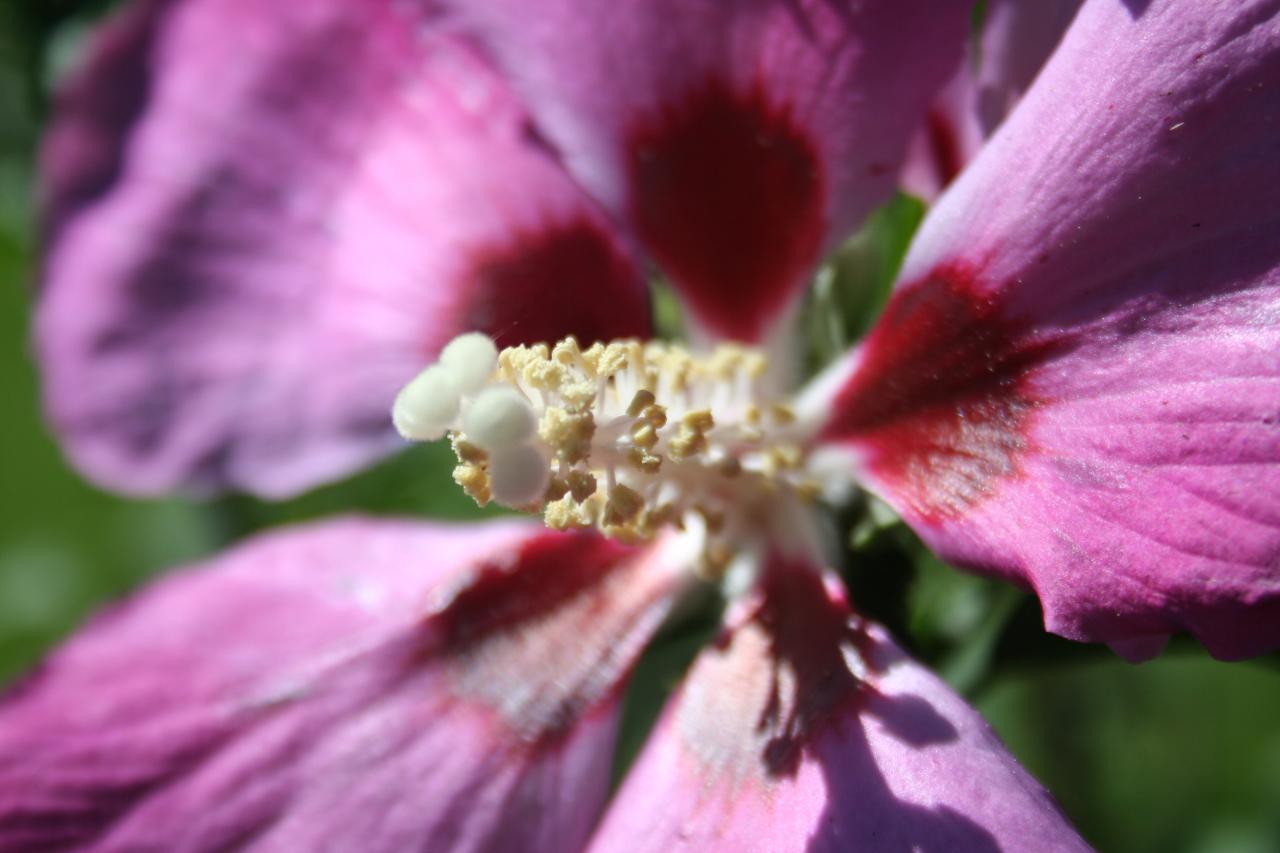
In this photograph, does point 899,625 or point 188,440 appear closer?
point 899,625

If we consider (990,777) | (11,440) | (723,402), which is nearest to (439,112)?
(723,402)

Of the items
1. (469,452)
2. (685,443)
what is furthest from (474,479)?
(685,443)

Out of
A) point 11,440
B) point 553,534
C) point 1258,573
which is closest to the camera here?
point 1258,573

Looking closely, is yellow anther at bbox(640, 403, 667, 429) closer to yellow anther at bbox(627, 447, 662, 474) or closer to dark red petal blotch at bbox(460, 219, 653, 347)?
yellow anther at bbox(627, 447, 662, 474)

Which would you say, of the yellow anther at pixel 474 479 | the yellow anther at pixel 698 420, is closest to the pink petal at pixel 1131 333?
the yellow anther at pixel 698 420

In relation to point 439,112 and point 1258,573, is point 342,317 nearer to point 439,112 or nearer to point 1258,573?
point 439,112

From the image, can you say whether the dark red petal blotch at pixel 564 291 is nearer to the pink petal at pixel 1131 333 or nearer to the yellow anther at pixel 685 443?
the yellow anther at pixel 685 443
